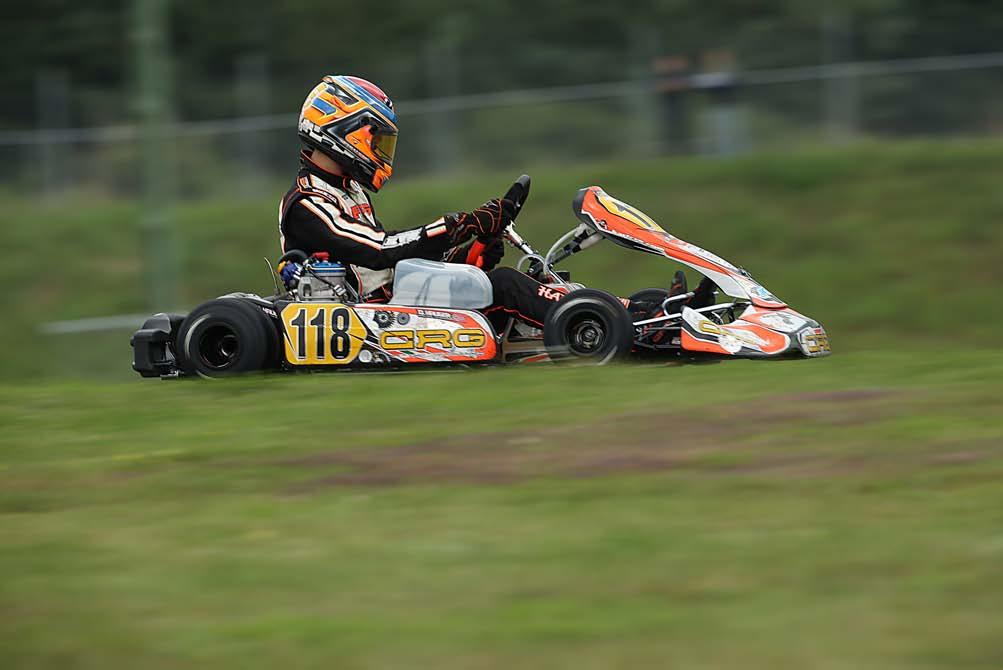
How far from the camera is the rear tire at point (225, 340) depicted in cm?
852

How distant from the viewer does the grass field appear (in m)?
4.02

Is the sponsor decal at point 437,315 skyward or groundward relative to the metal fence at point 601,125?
groundward

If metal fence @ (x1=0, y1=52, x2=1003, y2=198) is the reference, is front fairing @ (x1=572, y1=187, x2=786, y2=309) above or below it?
below

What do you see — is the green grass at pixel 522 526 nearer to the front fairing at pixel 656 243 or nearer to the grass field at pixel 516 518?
the grass field at pixel 516 518

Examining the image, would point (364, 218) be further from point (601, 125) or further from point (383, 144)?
point (601, 125)

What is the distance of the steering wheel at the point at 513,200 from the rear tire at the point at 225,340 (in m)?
1.36

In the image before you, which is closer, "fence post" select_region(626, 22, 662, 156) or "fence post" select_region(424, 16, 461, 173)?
"fence post" select_region(626, 22, 662, 156)

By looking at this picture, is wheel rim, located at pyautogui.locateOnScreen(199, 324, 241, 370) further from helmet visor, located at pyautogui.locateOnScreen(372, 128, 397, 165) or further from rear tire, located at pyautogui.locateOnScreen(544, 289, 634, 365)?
rear tire, located at pyautogui.locateOnScreen(544, 289, 634, 365)

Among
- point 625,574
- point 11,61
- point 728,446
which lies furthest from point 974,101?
point 11,61

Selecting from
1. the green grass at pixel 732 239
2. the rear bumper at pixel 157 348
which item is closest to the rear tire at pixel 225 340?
the rear bumper at pixel 157 348

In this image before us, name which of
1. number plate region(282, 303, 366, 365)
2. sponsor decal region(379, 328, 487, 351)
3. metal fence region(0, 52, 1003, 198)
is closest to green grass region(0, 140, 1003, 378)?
metal fence region(0, 52, 1003, 198)

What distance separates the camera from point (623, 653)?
3867 mm

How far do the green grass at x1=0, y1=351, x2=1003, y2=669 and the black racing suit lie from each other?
1.15 meters

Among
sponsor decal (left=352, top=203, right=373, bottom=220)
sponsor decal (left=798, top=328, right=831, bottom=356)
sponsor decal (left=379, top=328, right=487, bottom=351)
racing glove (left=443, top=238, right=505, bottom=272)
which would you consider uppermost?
sponsor decal (left=352, top=203, right=373, bottom=220)
